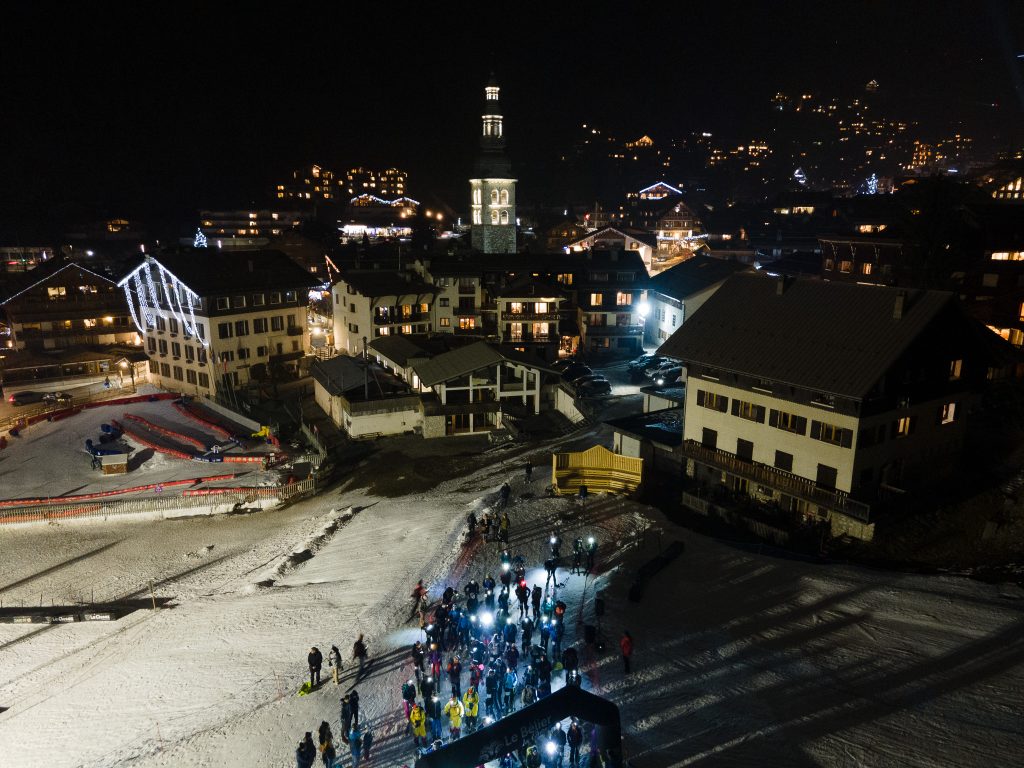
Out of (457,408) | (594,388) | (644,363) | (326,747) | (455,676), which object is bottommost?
(326,747)

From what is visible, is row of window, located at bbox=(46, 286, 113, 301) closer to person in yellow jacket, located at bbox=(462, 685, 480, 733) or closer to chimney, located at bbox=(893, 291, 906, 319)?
person in yellow jacket, located at bbox=(462, 685, 480, 733)

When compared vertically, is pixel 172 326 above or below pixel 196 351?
above

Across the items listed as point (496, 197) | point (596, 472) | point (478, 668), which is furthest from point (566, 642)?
point (496, 197)

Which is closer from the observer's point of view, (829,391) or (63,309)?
(829,391)

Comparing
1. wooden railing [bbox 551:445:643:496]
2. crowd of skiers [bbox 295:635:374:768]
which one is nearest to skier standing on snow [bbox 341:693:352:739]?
crowd of skiers [bbox 295:635:374:768]

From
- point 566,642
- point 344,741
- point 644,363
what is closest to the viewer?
point 344,741

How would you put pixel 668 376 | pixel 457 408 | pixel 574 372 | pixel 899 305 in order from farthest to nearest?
pixel 574 372 → pixel 668 376 → pixel 457 408 → pixel 899 305

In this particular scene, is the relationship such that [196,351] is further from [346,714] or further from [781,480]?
[781,480]
